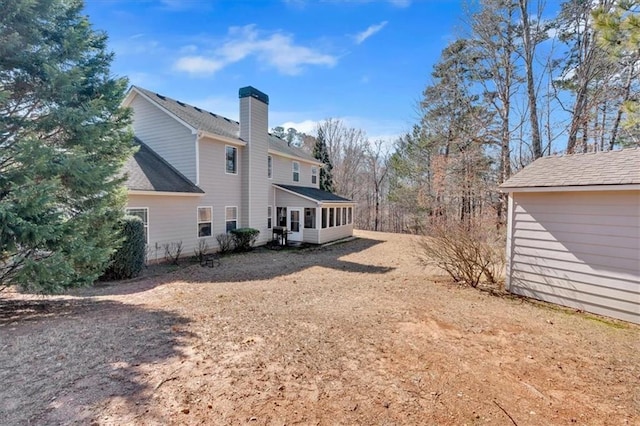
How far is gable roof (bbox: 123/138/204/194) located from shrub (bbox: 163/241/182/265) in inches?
81.3

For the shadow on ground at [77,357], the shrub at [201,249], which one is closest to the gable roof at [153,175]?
the shrub at [201,249]

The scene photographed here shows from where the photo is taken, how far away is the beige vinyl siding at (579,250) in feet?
17.9

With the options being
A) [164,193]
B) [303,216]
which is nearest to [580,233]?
[164,193]

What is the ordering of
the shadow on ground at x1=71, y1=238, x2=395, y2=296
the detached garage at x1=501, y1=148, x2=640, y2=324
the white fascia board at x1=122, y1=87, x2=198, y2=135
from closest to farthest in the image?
the detached garage at x1=501, y1=148, x2=640, y2=324 < the shadow on ground at x1=71, y1=238, x2=395, y2=296 < the white fascia board at x1=122, y1=87, x2=198, y2=135

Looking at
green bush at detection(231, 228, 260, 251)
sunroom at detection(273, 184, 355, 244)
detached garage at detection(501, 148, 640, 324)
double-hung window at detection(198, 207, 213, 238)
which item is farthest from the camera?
sunroom at detection(273, 184, 355, 244)

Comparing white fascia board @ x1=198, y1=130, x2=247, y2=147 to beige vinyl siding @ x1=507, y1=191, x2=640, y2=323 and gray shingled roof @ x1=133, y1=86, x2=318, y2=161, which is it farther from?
beige vinyl siding @ x1=507, y1=191, x2=640, y2=323

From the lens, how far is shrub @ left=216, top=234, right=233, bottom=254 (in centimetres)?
1353

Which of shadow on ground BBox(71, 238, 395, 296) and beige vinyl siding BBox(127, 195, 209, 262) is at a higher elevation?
beige vinyl siding BBox(127, 195, 209, 262)

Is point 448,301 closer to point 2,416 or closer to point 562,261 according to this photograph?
point 562,261

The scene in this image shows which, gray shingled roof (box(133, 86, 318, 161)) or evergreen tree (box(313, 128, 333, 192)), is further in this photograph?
evergreen tree (box(313, 128, 333, 192))

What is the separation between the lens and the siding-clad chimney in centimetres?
1469

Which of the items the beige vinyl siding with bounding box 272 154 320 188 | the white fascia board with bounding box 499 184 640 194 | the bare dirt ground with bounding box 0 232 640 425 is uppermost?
the beige vinyl siding with bounding box 272 154 320 188

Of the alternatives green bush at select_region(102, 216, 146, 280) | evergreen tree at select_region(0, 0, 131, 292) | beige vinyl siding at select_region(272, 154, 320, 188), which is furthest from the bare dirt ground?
beige vinyl siding at select_region(272, 154, 320, 188)

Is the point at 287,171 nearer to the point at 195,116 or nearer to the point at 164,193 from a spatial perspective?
the point at 195,116
